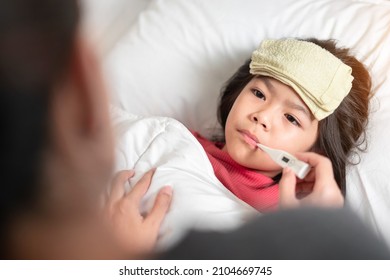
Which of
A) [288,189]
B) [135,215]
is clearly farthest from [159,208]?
[288,189]

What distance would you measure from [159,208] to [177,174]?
0.07 m

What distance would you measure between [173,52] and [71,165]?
575 millimetres

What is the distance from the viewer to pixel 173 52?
95cm

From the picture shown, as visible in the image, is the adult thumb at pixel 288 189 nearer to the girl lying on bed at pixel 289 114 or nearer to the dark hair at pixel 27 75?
the girl lying on bed at pixel 289 114

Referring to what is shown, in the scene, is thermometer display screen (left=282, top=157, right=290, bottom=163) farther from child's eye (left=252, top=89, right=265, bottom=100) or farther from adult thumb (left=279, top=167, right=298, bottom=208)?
child's eye (left=252, top=89, right=265, bottom=100)

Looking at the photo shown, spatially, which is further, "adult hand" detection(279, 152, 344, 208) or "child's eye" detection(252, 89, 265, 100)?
"child's eye" detection(252, 89, 265, 100)

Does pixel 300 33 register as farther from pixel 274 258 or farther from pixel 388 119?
pixel 274 258

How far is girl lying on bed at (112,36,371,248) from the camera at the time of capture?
0.73 m

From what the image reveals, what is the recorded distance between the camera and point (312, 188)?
73 centimetres

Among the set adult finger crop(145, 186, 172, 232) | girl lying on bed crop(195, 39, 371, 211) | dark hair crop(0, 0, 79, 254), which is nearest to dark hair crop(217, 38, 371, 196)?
girl lying on bed crop(195, 39, 371, 211)

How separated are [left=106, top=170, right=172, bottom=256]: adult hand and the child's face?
16cm

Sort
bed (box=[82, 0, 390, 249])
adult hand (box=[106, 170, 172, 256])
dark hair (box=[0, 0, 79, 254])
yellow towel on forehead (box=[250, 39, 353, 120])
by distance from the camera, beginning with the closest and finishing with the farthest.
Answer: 1. dark hair (box=[0, 0, 79, 254])
2. adult hand (box=[106, 170, 172, 256])
3. yellow towel on forehead (box=[250, 39, 353, 120])
4. bed (box=[82, 0, 390, 249])

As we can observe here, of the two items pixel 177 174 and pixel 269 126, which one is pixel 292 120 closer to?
pixel 269 126

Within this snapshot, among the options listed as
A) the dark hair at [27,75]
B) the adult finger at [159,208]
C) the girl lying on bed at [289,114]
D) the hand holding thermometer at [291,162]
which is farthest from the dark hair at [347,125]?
the dark hair at [27,75]
